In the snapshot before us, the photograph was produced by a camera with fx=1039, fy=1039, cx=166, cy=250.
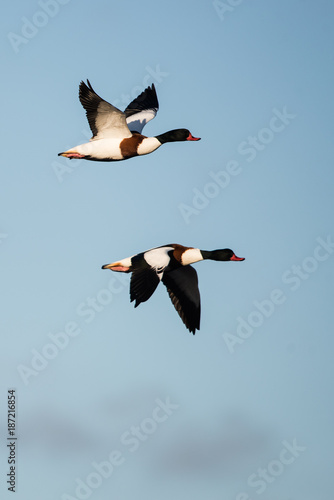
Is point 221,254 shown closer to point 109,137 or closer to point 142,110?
point 109,137

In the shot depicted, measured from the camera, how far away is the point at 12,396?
70.9ft

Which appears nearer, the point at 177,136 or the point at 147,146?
the point at 147,146

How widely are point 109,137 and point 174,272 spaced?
2.77m

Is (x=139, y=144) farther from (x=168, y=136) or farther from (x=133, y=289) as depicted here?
(x=133, y=289)

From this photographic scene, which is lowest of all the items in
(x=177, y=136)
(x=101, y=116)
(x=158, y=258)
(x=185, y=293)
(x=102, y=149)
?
(x=185, y=293)

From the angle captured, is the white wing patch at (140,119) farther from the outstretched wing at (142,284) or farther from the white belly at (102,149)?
the outstretched wing at (142,284)

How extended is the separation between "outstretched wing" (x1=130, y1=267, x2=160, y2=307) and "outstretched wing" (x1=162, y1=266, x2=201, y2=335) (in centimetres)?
187

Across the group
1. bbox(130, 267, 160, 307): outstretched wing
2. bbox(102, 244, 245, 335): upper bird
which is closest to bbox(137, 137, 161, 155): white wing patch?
bbox(102, 244, 245, 335): upper bird

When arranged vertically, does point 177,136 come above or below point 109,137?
below

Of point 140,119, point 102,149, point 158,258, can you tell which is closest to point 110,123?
point 102,149

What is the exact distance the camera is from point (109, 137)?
63.0 ft

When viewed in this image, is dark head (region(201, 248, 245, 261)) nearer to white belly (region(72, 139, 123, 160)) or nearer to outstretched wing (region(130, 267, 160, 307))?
outstretched wing (region(130, 267, 160, 307))

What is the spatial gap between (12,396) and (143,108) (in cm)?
664

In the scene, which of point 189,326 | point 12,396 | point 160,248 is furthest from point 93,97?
point 12,396
